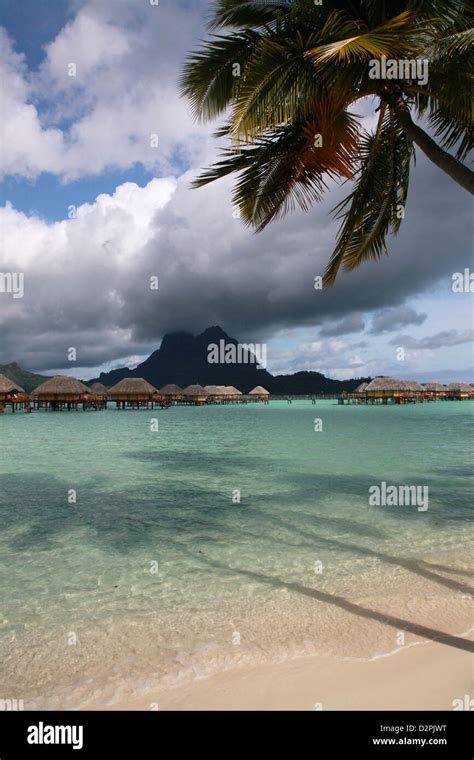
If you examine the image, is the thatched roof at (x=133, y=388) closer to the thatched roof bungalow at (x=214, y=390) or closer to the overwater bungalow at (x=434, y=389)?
the thatched roof bungalow at (x=214, y=390)

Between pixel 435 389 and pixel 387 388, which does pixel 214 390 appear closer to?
pixel 387 388

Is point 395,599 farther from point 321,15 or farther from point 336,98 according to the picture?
point 321,15

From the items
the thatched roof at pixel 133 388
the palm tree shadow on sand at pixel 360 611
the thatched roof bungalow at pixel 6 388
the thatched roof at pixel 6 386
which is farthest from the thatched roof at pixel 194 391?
the palm tree shadow on sand at pixel 360 611

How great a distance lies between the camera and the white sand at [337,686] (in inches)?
107

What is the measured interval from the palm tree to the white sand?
4.63 metres

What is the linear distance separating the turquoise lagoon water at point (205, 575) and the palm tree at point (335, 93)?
454 cm

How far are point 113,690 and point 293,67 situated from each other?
6.22 m

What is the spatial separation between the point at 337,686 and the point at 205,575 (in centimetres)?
263

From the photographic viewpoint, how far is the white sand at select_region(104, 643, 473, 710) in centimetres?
271

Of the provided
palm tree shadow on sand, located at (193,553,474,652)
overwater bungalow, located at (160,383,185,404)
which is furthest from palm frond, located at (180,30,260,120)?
overwater bungalow, located at (160,383,185,404)

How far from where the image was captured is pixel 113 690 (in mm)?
3037

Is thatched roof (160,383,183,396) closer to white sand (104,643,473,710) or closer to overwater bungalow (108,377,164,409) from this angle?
overwater bungalow (108,377,164,409)

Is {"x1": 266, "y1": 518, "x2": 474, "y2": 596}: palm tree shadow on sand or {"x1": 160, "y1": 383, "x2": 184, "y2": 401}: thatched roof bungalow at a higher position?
{"x1": 160, "y1": 383, "x2": 184, "y2": 401}: thatched roof bungalow

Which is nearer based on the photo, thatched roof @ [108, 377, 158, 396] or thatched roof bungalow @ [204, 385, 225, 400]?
thatched roof @ [108, 377, 158, 396]
